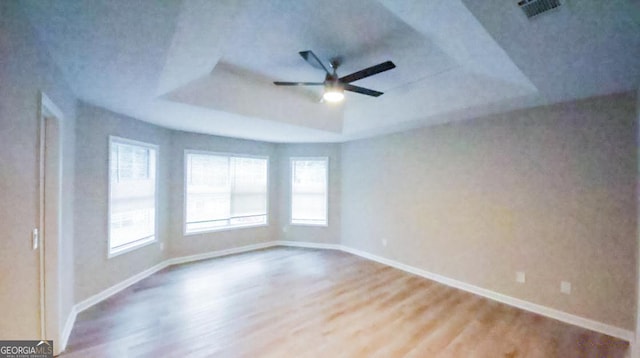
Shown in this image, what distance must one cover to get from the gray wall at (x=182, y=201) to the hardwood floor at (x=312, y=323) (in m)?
0.80

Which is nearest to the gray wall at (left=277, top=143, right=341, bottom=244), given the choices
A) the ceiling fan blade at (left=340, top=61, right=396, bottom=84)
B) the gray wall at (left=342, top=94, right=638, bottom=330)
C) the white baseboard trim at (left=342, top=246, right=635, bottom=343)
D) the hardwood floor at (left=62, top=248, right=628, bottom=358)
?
the gray wall at (left=342, top=94, right=638, bottom=330)

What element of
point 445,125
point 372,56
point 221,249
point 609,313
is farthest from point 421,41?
point 221,249

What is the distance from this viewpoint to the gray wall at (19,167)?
1.24 metres

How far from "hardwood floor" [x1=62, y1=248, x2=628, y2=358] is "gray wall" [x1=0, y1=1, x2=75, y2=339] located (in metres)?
1.06

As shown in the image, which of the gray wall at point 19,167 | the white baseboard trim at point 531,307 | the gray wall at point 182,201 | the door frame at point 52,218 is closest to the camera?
the gray wall at point 19,167

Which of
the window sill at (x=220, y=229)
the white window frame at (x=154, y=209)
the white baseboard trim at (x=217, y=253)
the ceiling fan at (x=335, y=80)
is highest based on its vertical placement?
the ceiling fan at (x=335, y=80)

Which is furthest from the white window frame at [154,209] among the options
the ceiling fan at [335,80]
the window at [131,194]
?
the ceiling fan at [335,80]

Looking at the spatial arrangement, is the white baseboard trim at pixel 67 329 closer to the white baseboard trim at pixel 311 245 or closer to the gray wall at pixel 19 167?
the gray wall at pixel 19 167

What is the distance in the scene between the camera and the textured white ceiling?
151 cm

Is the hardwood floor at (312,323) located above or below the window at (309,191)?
below

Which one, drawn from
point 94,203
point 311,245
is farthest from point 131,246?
point 311,245

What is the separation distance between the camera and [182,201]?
4574 millimetres

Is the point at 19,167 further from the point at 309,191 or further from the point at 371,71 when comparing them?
the point at 309,191

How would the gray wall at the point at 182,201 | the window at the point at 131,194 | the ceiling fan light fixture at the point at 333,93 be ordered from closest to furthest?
the ceiling fan light fixture at the point at 333,93, the window at the point at 131,194, the gray wall at the point at 182,201
